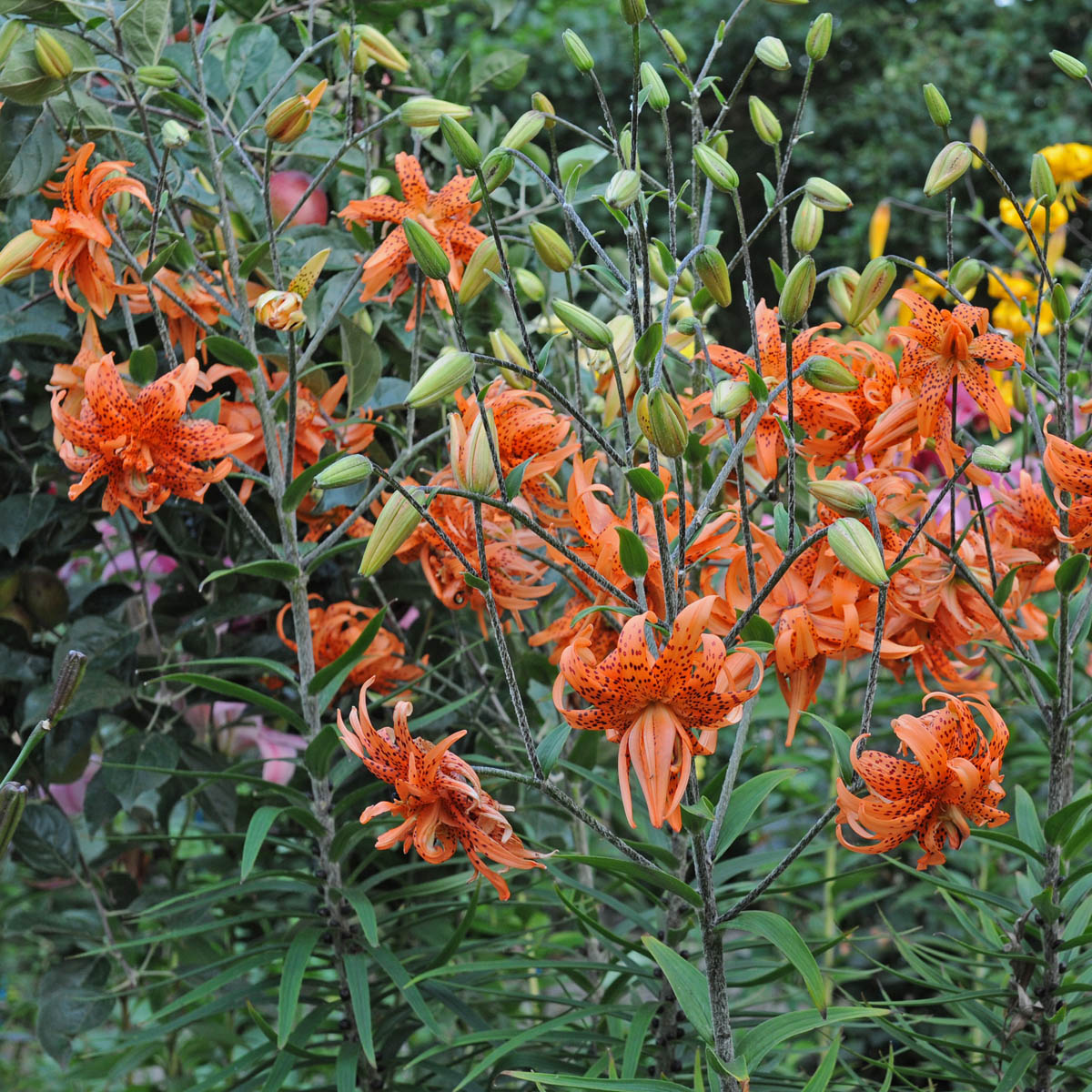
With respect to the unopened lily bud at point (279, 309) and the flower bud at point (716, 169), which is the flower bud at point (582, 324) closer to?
the flower bud at point (716, 169)

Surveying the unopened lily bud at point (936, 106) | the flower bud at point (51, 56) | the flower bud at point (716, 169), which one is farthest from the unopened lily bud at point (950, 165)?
the flower bud at point (51, 56)

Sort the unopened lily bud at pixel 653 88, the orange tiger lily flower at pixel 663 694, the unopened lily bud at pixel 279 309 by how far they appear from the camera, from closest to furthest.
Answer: the orange tiger lily flower at pixel 663 694 < the unopened lily bud at pixel 653 88 < the unopened lily bud at pixel 279 309

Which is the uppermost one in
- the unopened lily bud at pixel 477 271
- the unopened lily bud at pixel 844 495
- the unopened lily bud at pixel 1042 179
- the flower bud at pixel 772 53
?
the flower bud at pixel 772 53

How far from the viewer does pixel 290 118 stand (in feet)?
2.65

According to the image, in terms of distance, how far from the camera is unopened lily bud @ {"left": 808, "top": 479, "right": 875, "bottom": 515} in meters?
0.62

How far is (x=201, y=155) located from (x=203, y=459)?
0.34m

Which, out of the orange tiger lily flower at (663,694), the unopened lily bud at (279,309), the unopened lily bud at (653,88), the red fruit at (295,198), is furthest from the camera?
the red fruit at (295,198)

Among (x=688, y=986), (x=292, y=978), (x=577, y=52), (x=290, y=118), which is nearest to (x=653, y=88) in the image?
(x=577, y=52)

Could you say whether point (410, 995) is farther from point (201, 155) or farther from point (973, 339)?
point (201, 155)

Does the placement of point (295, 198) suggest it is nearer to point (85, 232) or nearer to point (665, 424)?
point (85, 232)

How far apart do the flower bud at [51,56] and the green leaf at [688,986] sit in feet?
2.20

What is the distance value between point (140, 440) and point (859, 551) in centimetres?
45

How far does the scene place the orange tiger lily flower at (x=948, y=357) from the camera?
2.32 ft

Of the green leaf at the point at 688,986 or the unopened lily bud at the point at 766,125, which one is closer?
the green leaf at the point at 688,986
